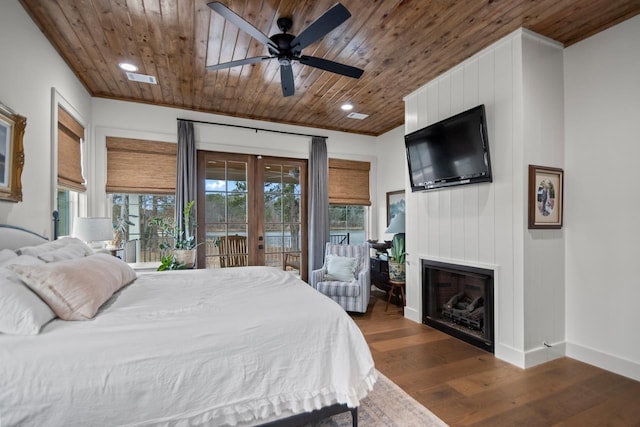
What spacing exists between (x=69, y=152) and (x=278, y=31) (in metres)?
2.66

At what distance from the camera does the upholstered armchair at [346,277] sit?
13.3 feet

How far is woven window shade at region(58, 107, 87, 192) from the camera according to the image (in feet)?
Result: 10.1

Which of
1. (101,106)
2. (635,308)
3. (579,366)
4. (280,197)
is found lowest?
(579,366)

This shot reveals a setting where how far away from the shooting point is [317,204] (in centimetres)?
514

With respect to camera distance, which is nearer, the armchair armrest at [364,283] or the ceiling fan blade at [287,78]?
the ceiling fan blade at [287,78]

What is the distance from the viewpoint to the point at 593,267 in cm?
275

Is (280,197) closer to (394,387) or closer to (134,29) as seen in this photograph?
(134,29)

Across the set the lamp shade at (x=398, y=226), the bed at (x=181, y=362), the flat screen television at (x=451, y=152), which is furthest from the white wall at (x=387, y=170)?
the bed at (x=181, y=362)

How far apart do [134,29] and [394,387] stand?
3.70 meters

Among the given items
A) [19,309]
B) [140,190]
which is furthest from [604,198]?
[140,190]

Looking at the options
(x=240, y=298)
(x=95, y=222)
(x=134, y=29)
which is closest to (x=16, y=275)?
(x=240, y=298)

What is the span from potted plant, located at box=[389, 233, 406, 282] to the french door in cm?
159

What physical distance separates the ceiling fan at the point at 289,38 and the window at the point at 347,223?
3.03 metres

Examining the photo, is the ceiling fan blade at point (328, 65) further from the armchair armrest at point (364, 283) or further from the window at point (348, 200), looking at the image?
the window at point (348, 200)
